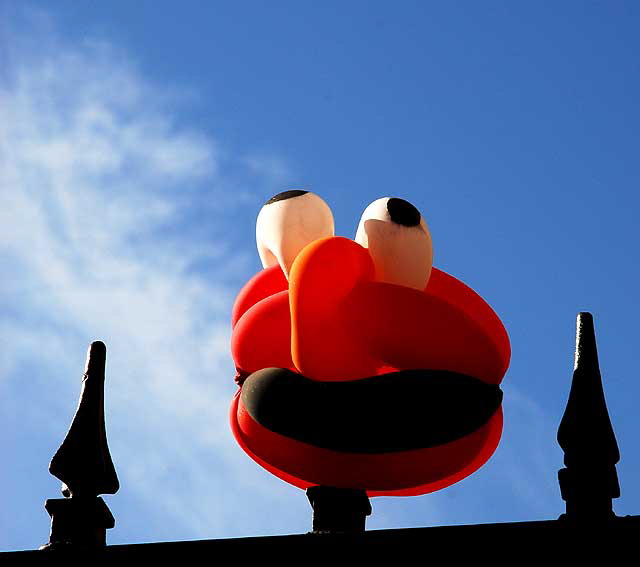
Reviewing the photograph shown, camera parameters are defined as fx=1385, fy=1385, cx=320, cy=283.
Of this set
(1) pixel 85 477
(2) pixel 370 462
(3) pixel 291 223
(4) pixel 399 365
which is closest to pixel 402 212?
(3) pixel 291 223

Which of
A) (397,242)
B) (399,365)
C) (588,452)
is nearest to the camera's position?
(588,452)

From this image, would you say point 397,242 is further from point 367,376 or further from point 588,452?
point 588,452

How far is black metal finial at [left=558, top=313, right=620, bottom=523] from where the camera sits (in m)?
8.09

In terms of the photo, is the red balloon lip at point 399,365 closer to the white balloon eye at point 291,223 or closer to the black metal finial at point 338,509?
the black metal finial at point 338,509

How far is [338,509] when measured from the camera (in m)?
8.67

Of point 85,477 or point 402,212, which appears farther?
point 402,212

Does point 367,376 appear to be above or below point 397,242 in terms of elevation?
below

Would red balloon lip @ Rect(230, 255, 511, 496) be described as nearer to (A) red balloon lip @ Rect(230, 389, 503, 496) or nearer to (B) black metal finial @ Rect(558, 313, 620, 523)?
(A) red balloon lip @ Rect(230, 389, 503, 496)

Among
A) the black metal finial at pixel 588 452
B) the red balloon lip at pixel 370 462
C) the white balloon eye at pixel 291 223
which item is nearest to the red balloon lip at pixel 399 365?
the red balloon lip at pixel 370 462

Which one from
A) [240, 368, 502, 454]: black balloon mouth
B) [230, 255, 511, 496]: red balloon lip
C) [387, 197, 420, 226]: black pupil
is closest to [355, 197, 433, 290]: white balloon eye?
[387, 197, 420, 226]: black pupil

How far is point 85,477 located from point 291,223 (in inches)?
86.6

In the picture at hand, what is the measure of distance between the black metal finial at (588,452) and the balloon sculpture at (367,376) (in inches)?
25.5

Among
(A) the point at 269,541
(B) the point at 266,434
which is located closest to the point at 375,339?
(B) the point at 266,434

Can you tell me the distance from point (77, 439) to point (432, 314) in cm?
238
